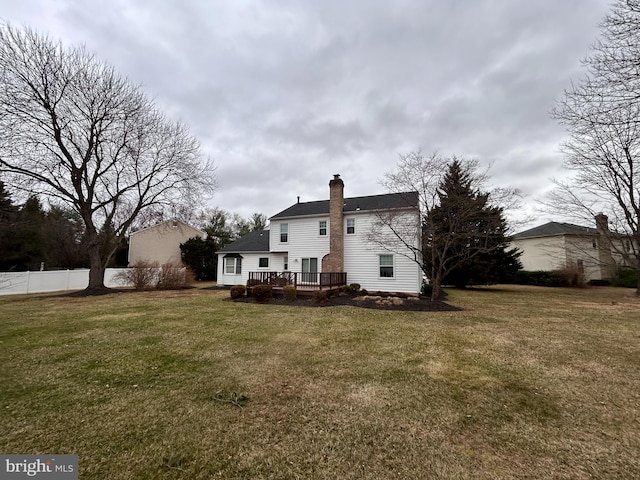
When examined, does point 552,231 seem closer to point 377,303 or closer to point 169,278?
point 377,303

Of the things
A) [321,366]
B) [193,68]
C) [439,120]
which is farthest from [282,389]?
[439,120]

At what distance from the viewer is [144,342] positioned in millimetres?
6340

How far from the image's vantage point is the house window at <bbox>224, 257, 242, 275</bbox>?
22.2 metres

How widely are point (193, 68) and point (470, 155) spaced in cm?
1349

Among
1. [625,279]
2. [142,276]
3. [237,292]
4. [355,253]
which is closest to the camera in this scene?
[237,292]

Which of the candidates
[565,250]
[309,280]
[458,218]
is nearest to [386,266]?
[309,280]

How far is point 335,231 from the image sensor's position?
16.5 metres

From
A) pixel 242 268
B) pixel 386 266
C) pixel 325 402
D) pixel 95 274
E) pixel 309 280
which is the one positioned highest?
pixel 386 266

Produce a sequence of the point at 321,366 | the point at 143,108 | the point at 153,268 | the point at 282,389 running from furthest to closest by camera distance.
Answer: the point at 153,268 → the point at 143,108 → the point at 321,366 → the point at 282,389

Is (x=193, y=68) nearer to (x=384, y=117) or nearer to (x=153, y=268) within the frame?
(x=384, y=117)

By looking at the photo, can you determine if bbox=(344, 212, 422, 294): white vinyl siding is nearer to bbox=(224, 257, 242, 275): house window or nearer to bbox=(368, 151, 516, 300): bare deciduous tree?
bbox=(368, 151, 516, 300): bare deciduous tree

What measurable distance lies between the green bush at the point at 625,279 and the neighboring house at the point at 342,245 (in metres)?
21.3

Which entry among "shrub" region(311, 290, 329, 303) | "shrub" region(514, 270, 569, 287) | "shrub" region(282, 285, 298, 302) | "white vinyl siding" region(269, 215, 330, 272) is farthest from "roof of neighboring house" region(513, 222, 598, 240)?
"shrub" region(282, 285, 298, 302)

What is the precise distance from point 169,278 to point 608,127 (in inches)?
905
